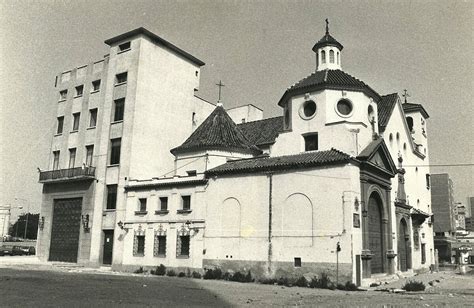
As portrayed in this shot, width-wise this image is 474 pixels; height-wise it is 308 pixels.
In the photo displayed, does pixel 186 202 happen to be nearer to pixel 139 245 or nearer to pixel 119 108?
pixel 139 245

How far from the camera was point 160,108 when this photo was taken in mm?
38906

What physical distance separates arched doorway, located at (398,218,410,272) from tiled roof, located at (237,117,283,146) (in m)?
12.9

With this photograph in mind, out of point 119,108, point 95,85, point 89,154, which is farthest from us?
point 95,85

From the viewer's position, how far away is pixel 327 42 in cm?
3334

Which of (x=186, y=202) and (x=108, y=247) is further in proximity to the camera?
(x=108, y=247)

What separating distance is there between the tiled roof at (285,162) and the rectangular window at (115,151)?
10054 millimetres

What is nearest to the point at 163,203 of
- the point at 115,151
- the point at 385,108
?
the point at 115,151

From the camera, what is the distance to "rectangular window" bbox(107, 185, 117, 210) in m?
35.8

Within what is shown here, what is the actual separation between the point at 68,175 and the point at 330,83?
80.0 ft

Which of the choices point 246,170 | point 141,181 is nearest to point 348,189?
point 246,170

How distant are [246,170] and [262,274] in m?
6.94

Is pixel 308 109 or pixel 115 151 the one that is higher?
pixel 308 109

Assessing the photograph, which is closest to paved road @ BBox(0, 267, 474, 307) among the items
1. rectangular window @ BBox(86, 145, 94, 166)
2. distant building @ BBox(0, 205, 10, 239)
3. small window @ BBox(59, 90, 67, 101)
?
rectangular window @ BBox(86, 145, 94, 166)

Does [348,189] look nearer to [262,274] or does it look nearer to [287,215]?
[287,215]
